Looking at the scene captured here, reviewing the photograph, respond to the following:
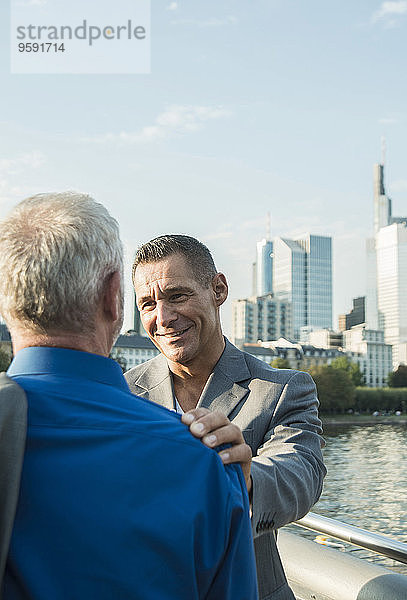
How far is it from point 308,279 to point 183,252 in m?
169

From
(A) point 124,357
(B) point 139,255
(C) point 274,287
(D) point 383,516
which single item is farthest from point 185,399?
(C) point 274,287

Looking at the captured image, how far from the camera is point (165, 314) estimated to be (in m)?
2.30

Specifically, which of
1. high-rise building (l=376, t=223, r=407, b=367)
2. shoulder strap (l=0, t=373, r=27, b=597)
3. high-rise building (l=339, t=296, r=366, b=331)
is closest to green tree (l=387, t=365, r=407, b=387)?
high-rise building (l=376, t=223, r=407, b=367)

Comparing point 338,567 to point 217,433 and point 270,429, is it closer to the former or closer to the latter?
point 270,429

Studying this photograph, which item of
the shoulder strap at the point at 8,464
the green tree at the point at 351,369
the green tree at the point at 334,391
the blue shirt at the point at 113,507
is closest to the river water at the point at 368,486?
the blue shirt at the point at 113,507

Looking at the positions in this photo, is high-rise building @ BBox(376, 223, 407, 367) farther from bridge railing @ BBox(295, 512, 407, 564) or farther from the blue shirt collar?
the blue shirt collar

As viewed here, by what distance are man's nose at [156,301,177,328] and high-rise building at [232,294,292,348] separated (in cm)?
12309

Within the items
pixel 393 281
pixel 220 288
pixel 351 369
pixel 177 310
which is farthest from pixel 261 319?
pixel 177 310

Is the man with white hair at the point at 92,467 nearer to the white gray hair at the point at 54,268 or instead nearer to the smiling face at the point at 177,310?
the white gray hair at the point at 54,268

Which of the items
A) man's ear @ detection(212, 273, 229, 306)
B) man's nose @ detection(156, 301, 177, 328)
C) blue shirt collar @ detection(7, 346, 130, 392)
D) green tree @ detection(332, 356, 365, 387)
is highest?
man's ear @ detection(212, 273, 229, 306)

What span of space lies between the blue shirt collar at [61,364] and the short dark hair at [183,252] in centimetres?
105

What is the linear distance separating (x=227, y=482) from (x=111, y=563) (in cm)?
23

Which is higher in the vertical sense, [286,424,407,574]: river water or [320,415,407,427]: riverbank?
[286,424,407,574]: river water

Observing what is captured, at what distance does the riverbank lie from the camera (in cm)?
6962
